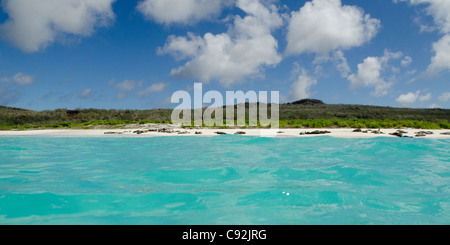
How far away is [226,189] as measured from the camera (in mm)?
4570

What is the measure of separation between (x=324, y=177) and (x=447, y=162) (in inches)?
159

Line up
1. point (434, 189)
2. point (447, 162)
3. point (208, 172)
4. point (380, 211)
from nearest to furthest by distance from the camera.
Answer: point (380, 211) → point (434, 189) → point (208, 172) → point (447, 162)

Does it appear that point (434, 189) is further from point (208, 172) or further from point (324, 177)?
point (208, 172)

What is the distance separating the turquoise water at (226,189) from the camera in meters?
3.39

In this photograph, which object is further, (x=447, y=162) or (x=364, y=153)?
(x=364, y=153)

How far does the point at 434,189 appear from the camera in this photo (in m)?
4.60

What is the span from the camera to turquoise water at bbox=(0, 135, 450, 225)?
339 cm

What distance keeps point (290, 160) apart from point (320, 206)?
3.61 metres
